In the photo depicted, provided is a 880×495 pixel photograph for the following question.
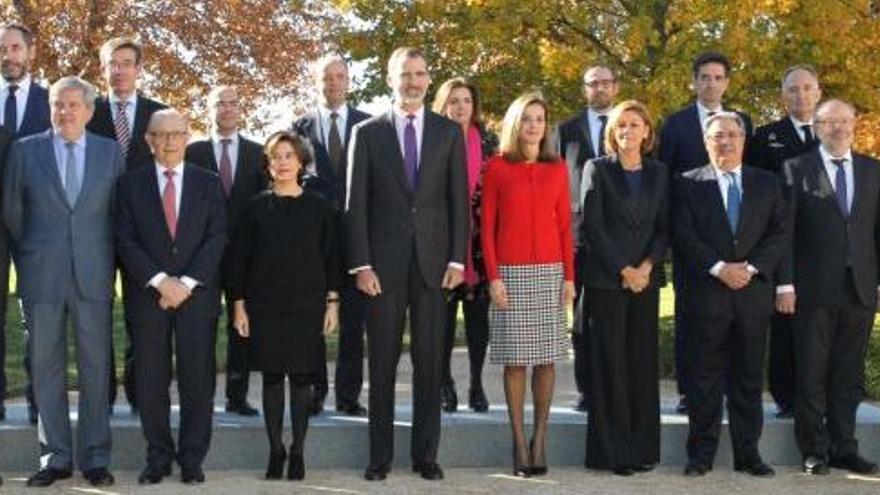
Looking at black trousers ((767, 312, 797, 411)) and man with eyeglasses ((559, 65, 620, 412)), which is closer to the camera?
black trousers ((767, 312, 797, 411))

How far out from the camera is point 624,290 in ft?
27.3

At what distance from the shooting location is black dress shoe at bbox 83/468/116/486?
788cm

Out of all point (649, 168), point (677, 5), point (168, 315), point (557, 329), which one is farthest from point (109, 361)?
point (677, 5)

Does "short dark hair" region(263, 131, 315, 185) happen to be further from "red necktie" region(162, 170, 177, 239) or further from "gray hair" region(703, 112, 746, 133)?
"gray hair" region(703, 112, 746, 133)

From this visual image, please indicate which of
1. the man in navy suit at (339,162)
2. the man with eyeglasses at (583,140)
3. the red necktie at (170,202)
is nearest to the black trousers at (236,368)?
the man in navy suit at (339,162)

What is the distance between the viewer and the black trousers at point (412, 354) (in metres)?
8.09

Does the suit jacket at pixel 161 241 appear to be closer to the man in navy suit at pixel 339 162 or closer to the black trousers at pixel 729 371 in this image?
the man in navy suit at pixel 339 162

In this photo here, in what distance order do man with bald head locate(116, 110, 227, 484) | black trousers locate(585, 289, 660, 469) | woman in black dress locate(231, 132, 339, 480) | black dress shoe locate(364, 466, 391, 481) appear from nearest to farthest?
1. man with bald head locate(116, 110, 227, 484)
2. woman in black dress locate(231, 132, 339, 480)
3. black dress shoe locate(364, 466, 391, 481)
4. black trousers locate(585, 289, 660, 469)

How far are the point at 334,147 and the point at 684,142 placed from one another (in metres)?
2.39

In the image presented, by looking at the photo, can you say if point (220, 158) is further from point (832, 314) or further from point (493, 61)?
point (493, 61)

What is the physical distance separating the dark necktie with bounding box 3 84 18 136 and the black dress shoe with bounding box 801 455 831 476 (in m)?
5.46

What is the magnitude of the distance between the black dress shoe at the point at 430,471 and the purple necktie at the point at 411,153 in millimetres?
1682

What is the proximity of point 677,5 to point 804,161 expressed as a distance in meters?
11.2

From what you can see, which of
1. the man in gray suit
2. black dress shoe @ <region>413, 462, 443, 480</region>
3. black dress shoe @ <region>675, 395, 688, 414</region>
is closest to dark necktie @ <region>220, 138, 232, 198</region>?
the man in gray suit
